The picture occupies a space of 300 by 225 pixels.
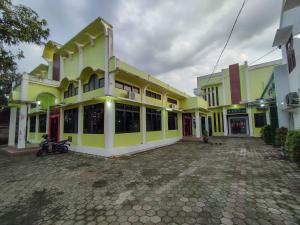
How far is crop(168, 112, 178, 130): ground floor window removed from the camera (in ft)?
47.5

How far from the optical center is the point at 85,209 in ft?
10.4

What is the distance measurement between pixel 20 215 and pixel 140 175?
325cm

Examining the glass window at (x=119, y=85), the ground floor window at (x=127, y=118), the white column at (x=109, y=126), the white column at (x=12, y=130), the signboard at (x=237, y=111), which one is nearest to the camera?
the white column at (x=109, y=126)

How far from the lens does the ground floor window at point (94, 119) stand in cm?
878

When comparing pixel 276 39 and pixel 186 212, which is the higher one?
pixel 276 39

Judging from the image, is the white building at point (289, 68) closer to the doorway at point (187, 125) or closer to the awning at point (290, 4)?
the awning at point (290, 4)

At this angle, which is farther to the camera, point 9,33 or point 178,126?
point 178,126

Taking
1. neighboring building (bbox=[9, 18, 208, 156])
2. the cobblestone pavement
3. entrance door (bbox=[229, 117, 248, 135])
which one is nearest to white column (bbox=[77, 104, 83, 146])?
neighboring building (bbox=[9, 18, 208, 156])

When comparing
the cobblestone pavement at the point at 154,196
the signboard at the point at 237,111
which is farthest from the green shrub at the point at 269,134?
the signboard at the point at 237,111

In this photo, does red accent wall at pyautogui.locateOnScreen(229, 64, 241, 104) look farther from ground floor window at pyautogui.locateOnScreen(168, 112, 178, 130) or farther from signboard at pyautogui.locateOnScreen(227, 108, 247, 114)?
ground floor window at pyautogui.locateOnScreen(168, 112, 178, 130)

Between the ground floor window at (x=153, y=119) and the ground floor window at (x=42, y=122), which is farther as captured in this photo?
the ground floor window at (x=42, y=122)

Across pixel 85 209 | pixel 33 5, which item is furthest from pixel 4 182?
pixel 33 5

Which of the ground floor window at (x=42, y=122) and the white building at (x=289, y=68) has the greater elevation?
the white building at (x=289, y=68)

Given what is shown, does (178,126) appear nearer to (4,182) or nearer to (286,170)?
(286,170)
